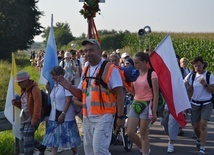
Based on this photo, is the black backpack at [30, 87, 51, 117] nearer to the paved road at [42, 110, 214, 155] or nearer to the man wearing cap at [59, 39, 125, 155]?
the paved road at [42, 110, 214, 155]

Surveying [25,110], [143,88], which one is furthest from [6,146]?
[143,88]

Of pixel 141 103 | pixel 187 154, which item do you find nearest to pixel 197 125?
pixel 187 154

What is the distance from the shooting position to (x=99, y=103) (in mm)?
5973

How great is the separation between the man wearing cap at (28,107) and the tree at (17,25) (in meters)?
53.9

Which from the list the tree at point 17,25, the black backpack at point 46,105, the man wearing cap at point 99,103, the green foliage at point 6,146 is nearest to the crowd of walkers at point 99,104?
the man wearing cap at point 99,103

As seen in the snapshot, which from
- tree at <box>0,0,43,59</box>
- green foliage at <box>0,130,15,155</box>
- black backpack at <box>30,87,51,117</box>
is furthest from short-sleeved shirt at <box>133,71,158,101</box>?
tree at <box>0,0,43,59</box>

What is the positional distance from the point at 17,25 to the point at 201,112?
5865 cm

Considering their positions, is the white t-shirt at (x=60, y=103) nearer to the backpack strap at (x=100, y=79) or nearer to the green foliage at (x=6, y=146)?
the green foliage at (x=6, y=146)

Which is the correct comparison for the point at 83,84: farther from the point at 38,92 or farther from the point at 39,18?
the point at 39,18

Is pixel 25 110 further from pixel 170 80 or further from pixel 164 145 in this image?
pixel 164 145

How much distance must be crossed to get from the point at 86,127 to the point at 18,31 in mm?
60397

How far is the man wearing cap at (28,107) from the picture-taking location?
7.70 metres

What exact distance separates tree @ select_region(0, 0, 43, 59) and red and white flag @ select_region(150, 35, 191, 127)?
177 feet

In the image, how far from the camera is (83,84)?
244 inches
